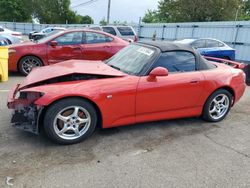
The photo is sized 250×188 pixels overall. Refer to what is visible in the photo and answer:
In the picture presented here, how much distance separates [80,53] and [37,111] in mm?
5120

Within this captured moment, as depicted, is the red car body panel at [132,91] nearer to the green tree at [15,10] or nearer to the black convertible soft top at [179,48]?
the black convertible soft top at [179,48]

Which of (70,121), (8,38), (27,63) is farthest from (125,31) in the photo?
(70,121)

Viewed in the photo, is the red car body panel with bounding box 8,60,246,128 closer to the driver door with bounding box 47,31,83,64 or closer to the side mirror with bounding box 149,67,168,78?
the side mirror with bounding box 149,67,168,78

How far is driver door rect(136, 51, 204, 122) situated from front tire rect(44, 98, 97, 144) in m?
0.75

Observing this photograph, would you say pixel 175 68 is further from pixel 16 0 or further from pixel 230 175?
pixel 16 0

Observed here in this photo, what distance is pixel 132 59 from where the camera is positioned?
4.32m

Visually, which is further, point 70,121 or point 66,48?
point 66,48

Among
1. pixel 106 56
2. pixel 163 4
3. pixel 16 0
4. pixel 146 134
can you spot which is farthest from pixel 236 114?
pixel 16 0

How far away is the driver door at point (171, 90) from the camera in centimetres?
390

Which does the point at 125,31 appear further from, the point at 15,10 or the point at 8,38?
the point at 15,10

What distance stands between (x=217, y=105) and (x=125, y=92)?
1.94m

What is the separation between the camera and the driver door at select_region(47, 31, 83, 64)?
800 centimetres

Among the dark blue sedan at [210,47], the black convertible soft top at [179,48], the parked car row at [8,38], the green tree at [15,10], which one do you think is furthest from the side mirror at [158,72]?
the green tree at [15,10]

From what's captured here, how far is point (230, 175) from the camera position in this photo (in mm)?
3074
